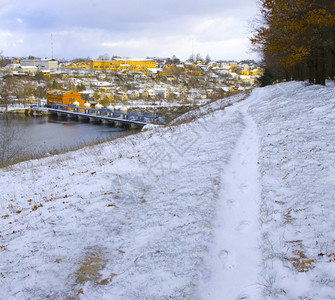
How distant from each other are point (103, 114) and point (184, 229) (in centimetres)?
5821

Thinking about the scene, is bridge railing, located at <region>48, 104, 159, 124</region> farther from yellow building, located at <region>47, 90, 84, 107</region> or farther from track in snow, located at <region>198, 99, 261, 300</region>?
track in snow, located at <region>198, 99, 261, 300</region>

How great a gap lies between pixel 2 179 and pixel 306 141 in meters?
10.6

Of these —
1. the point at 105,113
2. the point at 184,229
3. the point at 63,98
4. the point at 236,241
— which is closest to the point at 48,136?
the point at 105,113

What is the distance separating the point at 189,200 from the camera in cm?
591

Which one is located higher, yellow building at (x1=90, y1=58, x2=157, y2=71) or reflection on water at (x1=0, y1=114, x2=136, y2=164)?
yellow building at (x1=90, y1=58, x2=157, y2=71)

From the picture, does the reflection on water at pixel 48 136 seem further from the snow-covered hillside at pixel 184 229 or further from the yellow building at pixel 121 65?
the yellow building at pixel 121 65

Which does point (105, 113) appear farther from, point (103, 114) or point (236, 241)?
point (236, 241)

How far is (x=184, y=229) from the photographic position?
4.86 m

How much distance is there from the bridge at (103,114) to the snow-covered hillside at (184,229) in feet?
119

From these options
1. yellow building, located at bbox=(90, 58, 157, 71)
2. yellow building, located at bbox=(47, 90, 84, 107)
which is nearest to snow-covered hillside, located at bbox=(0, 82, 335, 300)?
yellow building, located at bbox=(47, 90, 84, 107)

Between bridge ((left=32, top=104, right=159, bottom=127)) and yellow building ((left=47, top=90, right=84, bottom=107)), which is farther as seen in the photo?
yellow building ((left=47, top=90, right=84, bottom=107))

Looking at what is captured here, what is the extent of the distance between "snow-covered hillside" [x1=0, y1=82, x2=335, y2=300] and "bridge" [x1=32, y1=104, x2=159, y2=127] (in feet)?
119

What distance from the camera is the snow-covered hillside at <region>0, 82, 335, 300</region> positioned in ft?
11.8

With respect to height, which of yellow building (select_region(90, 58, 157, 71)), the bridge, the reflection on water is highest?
yellow building (select_region(90, 58, 157, 71))
